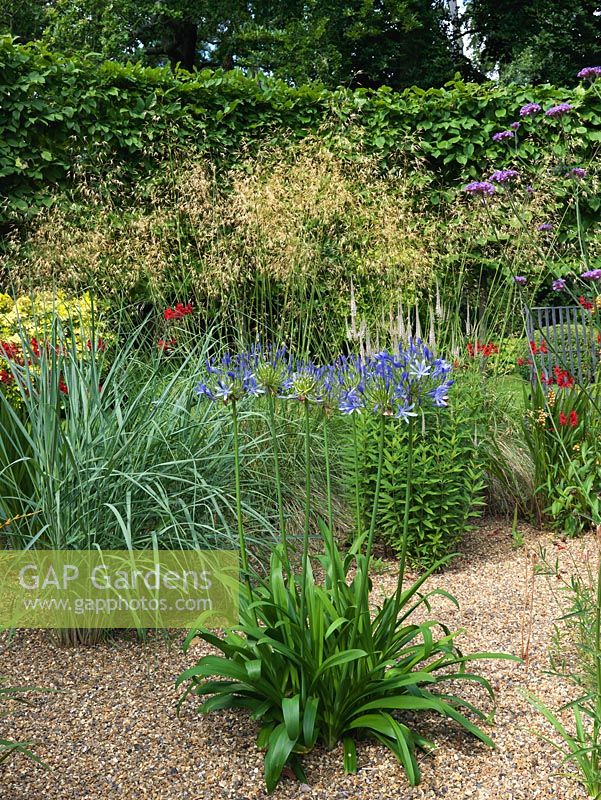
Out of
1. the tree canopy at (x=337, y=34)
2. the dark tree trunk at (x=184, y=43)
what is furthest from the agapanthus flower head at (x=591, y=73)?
the dark tree trunk at (x=184, y=43)

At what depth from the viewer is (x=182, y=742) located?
85.1 inches

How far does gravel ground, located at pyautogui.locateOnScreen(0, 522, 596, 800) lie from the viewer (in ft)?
6.46

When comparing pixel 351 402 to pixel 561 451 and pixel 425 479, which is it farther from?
pixel 561 451

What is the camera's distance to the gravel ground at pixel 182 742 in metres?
1.97

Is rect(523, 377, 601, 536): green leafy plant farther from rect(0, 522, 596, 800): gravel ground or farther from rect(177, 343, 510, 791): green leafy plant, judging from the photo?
rect(177, 343, 510, 791): green leafy plant

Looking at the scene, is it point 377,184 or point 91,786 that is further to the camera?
point 377,184

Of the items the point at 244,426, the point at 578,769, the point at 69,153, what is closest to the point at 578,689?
the point at 578,769

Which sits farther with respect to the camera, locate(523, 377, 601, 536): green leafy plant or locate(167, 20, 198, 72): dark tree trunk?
locate(167, 20, 198, 72): dark tree trunk

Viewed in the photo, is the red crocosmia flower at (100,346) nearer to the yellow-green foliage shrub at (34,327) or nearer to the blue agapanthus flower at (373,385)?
the yellow-green foliage shrub at (34,327)

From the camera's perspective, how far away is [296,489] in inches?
147

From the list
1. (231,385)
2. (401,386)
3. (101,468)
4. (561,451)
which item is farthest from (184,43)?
(401,386)

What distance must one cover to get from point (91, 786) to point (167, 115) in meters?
6.16

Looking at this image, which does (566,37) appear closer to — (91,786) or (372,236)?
(372,236)

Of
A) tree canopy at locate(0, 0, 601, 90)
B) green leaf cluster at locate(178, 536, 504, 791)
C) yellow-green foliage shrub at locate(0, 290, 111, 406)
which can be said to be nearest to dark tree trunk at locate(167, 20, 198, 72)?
tree canopy at locate(0, 0, 601, 90)
